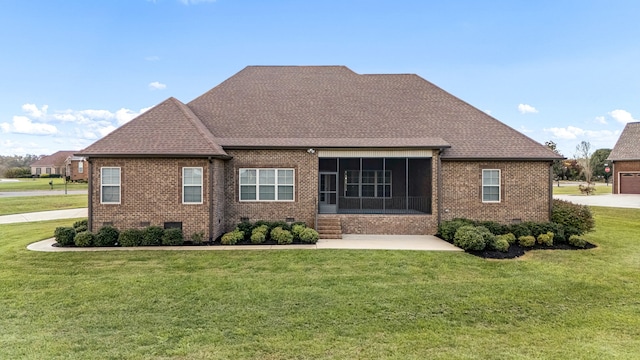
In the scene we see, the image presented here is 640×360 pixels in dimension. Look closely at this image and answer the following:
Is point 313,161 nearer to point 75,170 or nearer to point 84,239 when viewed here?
point 84,239

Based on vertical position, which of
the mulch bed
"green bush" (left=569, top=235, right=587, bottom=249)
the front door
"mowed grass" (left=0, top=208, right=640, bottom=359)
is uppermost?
the front door

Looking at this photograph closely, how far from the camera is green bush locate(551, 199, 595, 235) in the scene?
13.8m

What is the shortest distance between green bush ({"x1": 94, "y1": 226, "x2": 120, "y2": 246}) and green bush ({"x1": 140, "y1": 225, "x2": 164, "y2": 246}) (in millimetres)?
1128

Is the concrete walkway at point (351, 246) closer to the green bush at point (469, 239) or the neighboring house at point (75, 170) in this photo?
the green bush at point (469, 239)

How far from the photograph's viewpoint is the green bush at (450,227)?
13.8m

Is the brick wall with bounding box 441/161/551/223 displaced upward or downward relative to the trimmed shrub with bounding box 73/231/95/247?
upward

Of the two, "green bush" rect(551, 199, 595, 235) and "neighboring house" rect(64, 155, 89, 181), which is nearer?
"green bush" rect(551, 199, 595, 235)

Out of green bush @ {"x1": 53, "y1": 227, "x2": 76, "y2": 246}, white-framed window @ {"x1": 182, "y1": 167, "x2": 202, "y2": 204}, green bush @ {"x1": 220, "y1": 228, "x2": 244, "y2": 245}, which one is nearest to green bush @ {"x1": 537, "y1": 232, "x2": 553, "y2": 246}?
green bush @ {"x1": 220, "y1": 228, "x2": 244, "y2": 245}

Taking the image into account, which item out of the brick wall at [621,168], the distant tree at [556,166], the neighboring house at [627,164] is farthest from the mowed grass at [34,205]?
the distant tree at [556,166]

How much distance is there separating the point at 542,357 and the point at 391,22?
23528 millimetres

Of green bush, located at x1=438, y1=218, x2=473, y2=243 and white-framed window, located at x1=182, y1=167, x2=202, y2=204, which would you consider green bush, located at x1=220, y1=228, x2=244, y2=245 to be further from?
green bush, located at x1=438, y1=218, x2=473, y2=243

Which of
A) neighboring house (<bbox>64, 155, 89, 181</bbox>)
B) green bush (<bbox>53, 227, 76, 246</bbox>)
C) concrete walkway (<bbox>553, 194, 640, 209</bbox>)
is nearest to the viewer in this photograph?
green bush (<bbox>53, 227, 76, 246</bbox>)

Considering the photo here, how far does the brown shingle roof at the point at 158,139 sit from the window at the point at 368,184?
738 centimetres

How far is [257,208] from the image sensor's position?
14953 mm
